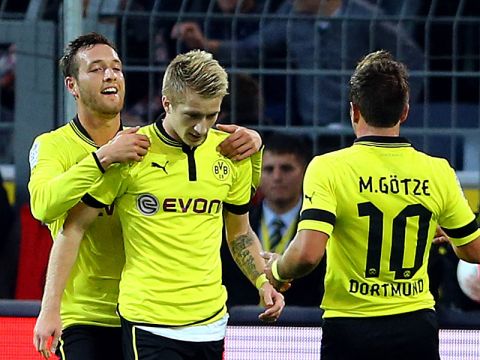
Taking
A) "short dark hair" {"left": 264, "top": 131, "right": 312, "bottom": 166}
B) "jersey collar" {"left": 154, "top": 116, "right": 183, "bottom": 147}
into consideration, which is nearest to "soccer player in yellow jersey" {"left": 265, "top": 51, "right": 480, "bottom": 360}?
"jersey collar" {"left": 154, "top": 116, "right": 183, "bottom": 147}

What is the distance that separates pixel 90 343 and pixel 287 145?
112 inches

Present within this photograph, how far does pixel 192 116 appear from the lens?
4.86 meters

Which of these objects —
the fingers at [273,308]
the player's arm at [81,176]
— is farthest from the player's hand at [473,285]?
the player's arm at [81,176]

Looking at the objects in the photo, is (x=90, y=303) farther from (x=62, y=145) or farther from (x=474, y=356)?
(x=474, y=356)

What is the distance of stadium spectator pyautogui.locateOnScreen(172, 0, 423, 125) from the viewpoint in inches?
302

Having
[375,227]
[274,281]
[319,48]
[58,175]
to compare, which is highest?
[319,48]

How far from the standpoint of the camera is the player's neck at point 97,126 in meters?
5.22

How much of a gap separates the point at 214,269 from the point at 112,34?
2.98 meters

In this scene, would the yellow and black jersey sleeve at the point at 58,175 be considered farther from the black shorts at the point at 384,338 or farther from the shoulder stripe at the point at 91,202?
the black shorts at the point at 384,338

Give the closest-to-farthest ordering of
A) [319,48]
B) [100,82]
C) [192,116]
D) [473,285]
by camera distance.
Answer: [192,116] → [100,82] → [473,285] → [319,48]

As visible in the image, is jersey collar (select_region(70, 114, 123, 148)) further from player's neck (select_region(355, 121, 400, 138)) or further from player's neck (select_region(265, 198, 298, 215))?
player's neck (select_region(265, 198, 298, 215))

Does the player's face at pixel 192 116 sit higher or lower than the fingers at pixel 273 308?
higher

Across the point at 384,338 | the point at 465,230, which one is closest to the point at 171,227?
the point at 384,338

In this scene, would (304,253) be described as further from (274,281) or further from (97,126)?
(97,126)
